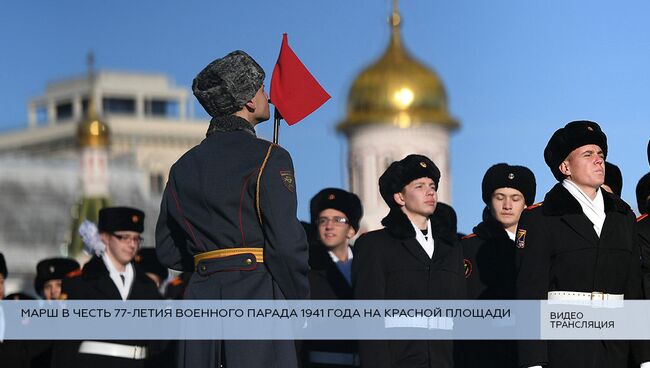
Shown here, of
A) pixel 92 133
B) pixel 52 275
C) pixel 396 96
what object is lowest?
pixel 52 275

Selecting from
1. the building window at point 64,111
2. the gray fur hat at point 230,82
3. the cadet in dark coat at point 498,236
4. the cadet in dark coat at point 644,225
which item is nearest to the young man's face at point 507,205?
the cadet in dark coat at point 498,236

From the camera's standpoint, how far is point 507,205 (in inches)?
508

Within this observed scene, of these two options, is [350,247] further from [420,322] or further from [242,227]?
[242,227]

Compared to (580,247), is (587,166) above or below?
above

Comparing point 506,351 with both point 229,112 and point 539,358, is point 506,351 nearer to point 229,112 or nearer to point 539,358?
point 539,358

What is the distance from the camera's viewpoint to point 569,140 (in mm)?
10906

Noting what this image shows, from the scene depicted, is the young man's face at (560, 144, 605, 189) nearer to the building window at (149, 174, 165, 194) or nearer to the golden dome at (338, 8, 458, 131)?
the golden dome at (338, 8, 458, 131)

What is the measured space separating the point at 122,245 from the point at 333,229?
145 cm

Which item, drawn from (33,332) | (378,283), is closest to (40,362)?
(33,332)

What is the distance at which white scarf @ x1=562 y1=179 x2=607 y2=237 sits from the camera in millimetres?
10898

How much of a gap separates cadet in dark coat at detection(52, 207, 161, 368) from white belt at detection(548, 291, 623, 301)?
3.65 meters

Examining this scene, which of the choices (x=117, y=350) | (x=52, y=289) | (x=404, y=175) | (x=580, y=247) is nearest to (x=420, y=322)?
(x=404, y=175)

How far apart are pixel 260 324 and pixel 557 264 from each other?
207 cm

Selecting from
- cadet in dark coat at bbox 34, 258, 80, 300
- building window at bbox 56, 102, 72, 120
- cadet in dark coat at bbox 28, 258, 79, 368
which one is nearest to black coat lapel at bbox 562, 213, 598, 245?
cadet in dark coat at bbox 28, 258, 79, 368
